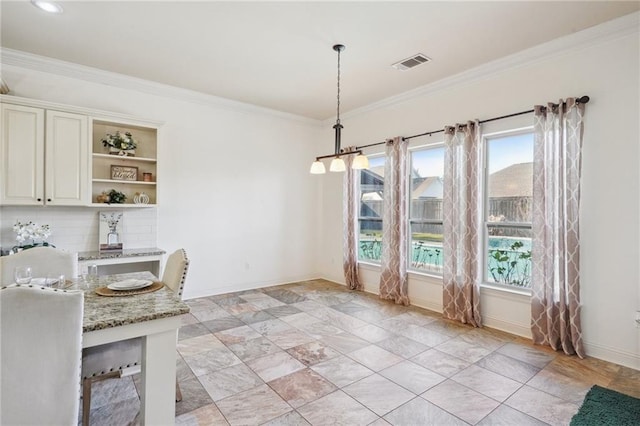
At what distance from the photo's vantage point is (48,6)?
8.96 ft

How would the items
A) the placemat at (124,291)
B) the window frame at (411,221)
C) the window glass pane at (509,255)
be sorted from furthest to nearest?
the window frame at (411,221), the window glass pane at (509,255), the placemat at (124,291)

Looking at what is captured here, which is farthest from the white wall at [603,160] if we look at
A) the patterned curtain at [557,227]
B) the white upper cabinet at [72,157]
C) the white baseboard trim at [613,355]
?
the white upper cabinet at [72,157]

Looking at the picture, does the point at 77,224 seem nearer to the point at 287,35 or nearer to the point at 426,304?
the point at 287,35

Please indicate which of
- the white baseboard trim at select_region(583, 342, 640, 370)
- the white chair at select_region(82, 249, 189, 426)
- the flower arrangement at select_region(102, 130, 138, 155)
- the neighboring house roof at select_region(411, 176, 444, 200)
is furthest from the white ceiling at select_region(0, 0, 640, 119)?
the white baseboard trim at select_region(583, 342, 640, 370)

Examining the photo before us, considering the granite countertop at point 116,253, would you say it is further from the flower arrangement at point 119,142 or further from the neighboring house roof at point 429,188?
the neighboring house roof at point 429,188

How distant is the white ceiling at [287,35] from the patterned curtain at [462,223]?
2.95 feet

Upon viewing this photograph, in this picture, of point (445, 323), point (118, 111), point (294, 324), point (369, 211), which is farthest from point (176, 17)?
point (445, 323)

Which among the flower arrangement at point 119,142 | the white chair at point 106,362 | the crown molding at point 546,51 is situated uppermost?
the crown molding at point 546,51

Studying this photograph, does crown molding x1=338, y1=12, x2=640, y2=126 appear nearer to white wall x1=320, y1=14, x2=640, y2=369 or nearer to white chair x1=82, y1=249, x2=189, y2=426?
white wall x1=320, y1=14, x2=640, y2=369

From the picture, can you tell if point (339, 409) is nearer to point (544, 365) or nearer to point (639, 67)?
point (544, 365)

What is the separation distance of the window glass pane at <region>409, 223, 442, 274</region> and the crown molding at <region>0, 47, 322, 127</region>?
3.21 metres

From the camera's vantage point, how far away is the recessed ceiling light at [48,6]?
2674mm

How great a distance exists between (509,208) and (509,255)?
1.80 ft

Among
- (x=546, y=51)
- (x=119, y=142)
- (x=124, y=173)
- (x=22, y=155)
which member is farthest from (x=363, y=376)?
(x=22, y=155)
